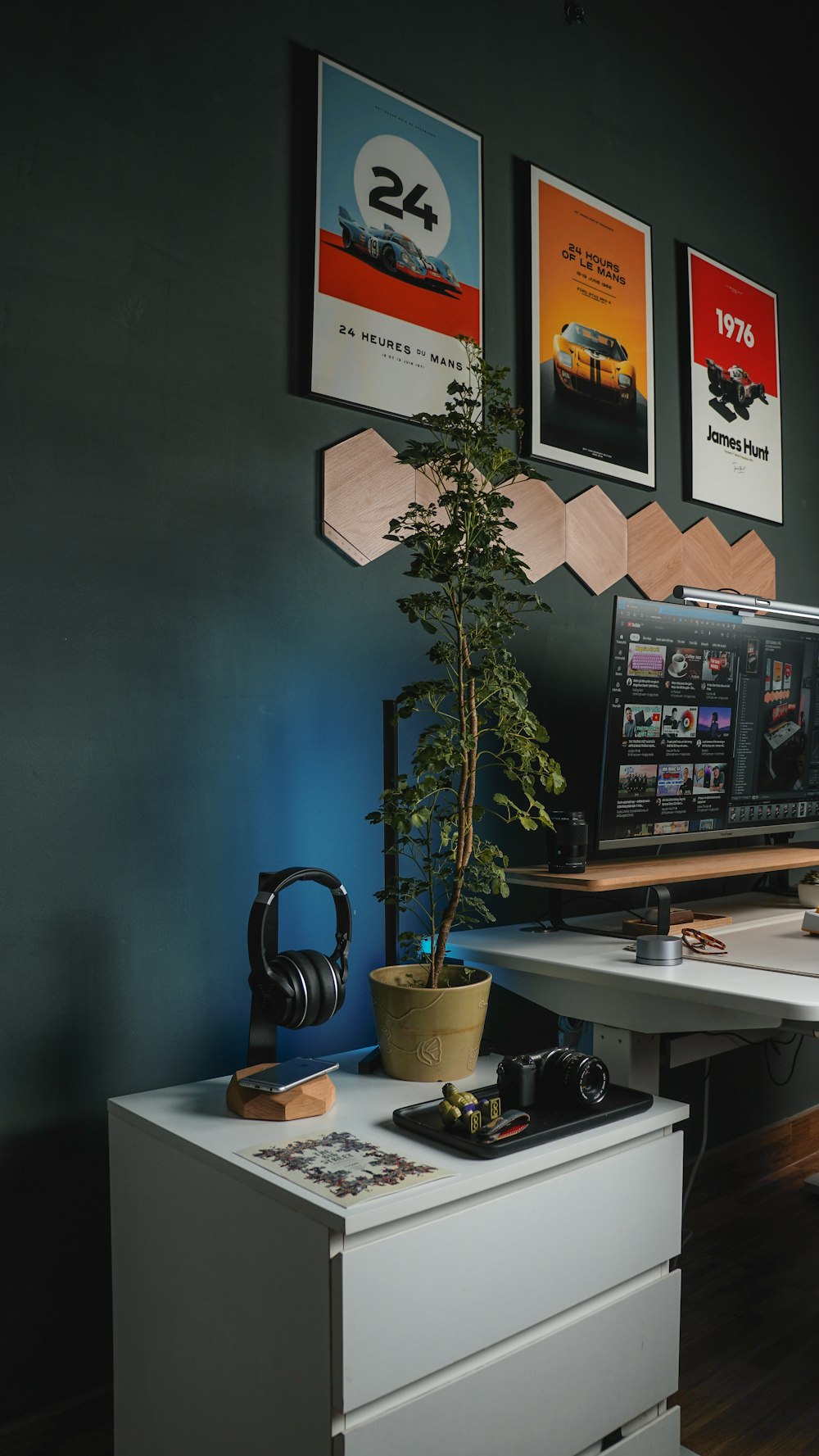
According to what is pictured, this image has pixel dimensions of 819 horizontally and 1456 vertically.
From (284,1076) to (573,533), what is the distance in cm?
151

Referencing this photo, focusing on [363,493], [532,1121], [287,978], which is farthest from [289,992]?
[363,493]

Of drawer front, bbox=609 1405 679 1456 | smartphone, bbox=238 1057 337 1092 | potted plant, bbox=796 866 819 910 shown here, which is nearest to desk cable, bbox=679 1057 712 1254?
potted plant, bbox=796 866 819 910

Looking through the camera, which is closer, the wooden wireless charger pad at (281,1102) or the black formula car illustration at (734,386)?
the wooden wireless charger pad at (281,1102)

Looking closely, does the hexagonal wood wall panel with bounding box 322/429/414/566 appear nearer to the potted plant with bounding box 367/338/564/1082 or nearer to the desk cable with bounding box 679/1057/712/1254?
the potted plant with bounding box 367/338/564/1082

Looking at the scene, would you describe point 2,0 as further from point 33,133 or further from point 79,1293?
point 79,1293

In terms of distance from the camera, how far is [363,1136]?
1393 mm

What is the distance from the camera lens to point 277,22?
6.46 ft

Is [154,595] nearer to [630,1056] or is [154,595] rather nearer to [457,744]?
[457,744]

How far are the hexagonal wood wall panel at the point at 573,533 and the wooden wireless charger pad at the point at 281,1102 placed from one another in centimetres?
101

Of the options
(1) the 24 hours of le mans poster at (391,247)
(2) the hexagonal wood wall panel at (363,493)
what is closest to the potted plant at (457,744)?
(2) the hexagonal wood wall panel at (363,493)

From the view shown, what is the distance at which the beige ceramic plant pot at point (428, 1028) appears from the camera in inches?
63.1

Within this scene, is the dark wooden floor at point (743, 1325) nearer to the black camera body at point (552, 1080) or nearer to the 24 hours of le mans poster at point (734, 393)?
the black camera body at point (552, 1080)

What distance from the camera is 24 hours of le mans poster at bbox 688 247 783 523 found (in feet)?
9.61

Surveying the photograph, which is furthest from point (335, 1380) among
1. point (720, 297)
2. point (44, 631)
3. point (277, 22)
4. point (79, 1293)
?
point (720, 297)
